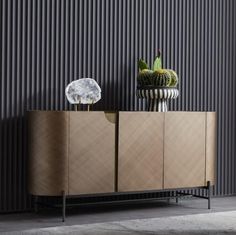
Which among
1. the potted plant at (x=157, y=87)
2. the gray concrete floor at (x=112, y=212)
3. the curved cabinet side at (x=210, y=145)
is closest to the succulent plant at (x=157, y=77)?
the potted plant at (x=157, y=87)

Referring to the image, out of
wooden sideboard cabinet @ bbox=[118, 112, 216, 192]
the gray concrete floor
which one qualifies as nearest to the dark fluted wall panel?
the gray concrete floor

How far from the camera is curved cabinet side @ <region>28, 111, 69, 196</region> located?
16.9 feet

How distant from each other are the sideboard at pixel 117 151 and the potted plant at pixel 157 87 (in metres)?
0.16

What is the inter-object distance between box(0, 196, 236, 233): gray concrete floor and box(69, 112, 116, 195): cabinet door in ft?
0.84

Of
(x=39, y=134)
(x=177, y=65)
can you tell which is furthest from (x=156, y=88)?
(x=39, y=134)

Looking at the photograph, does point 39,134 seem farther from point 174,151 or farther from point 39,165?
point 174,151

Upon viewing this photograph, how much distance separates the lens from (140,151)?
5.50 meters

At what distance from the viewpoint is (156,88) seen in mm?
5691

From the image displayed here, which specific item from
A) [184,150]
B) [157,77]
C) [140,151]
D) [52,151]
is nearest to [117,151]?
[140,151]

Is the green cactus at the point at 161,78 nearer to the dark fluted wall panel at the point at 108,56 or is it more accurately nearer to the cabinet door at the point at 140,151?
the cabinet door at the point at 140,151

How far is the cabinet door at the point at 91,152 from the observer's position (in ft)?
17.0

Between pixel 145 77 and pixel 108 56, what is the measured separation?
0.44 m

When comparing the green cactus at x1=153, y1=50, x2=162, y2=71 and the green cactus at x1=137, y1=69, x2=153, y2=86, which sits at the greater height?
the green cactus at x1=153, y1=50, x2=162, y2=71

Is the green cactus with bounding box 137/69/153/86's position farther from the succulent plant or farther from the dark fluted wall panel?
the dark fluted wall panel
